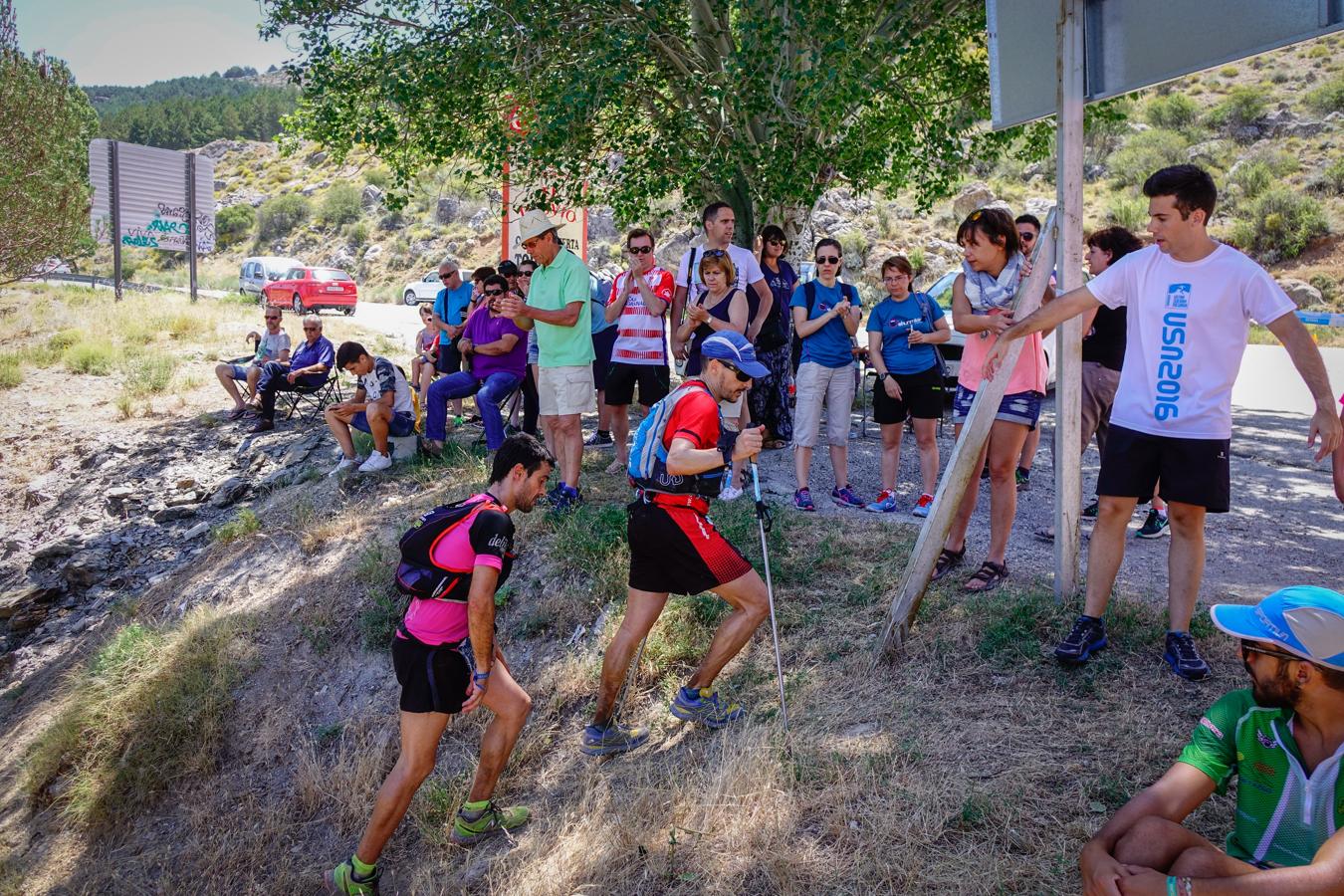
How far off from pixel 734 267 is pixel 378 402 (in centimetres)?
395

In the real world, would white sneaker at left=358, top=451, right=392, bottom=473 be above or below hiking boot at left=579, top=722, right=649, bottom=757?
above

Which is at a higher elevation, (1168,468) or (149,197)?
(149,197)

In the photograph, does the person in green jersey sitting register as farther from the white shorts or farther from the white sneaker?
the white sneaker

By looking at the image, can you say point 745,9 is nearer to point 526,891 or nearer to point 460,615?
point 460,615

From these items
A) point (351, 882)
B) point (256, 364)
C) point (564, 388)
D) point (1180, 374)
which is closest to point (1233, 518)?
point (1180, 374)

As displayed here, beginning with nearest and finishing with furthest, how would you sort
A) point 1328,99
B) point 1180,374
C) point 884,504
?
point 1180,374 < point 884,504 < point 1328,99

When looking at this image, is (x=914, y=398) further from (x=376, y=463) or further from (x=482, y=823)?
(x=376, y=463)

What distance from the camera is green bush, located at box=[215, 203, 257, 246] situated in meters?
56.4

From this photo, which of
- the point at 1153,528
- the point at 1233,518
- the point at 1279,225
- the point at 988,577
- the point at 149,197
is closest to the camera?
the point at 988,577

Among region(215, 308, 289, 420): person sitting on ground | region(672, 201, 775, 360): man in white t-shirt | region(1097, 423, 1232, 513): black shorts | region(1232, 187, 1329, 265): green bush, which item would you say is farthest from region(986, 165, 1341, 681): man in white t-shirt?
region(1232, 187, 1329, 265): green bush

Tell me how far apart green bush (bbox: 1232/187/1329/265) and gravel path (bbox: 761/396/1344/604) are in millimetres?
23285

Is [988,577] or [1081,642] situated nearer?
[1081,642]

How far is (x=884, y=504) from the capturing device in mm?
7379

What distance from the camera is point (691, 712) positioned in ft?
16.2
